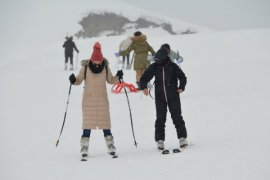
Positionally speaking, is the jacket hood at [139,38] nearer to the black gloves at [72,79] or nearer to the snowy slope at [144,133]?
the snowy slope at [144,133]

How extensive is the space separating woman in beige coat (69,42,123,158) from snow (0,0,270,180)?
13.0 inches

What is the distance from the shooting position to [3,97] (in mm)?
15656

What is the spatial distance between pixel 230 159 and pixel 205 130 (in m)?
2.56

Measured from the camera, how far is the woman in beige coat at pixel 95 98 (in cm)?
792

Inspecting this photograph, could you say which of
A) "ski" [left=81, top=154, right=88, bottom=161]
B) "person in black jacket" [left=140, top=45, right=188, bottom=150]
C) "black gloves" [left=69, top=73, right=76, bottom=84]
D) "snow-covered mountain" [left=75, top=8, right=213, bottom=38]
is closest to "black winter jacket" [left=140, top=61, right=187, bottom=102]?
"person in black jacket" [left=140, top=45, right=188, bottom=150]

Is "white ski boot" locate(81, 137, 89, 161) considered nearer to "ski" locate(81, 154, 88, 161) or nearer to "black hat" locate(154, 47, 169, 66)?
"ski" locate(81, 154, 88, 161)

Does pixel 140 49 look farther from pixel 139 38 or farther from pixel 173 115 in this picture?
pixel 173 115

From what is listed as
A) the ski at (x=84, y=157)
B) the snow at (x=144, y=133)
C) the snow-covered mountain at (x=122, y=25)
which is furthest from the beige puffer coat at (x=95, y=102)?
the snow-covered mountain at (x=122, y=25)

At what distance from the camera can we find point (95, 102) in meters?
7.97

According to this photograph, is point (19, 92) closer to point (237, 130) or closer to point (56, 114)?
point (56, 114)

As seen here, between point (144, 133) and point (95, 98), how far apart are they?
2.04 m

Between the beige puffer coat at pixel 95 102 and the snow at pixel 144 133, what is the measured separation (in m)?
0.52

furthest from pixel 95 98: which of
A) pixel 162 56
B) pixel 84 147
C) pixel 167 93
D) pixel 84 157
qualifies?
pixel 162 56

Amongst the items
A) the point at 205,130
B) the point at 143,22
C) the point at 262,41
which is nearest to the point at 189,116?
the point at 205,130
